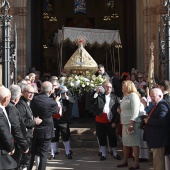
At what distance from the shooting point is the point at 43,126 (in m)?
8.59

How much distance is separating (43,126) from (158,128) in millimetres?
2111

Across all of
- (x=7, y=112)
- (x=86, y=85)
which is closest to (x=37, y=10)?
(x=86, y=85)

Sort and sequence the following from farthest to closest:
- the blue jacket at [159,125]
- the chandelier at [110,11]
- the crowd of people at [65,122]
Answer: the chandelier at [110,11] → the blue jacket at [159,125] → the crowd of people at [65,122]

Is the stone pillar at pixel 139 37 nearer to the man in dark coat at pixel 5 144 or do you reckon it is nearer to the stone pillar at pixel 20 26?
the stone pillar at pixel 20 26

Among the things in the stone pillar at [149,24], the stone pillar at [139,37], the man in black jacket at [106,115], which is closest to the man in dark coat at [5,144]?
the man in black jacket at [106,115]

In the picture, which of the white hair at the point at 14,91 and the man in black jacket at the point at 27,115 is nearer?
the white hair at the point at 14,91

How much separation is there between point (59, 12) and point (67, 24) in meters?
1.00

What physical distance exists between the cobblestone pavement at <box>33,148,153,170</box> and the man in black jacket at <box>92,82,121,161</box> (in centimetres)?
26

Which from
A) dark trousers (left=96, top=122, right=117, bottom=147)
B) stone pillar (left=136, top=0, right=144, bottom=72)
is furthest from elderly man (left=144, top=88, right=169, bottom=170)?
stone pillar (left=136, top=0, right=144, bottom=72)

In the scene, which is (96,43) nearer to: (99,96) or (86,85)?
(86,85)

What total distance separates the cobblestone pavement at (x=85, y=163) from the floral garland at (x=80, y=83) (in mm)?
1899

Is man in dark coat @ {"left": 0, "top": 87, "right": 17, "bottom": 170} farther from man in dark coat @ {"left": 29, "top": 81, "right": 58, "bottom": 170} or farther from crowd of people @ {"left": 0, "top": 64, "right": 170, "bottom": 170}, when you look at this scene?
man in dark coat @ {"left": 29, "top": 81, "right": 58, "bottom": 170}

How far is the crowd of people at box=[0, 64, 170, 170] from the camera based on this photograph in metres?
6.59

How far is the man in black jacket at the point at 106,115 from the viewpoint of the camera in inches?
414
